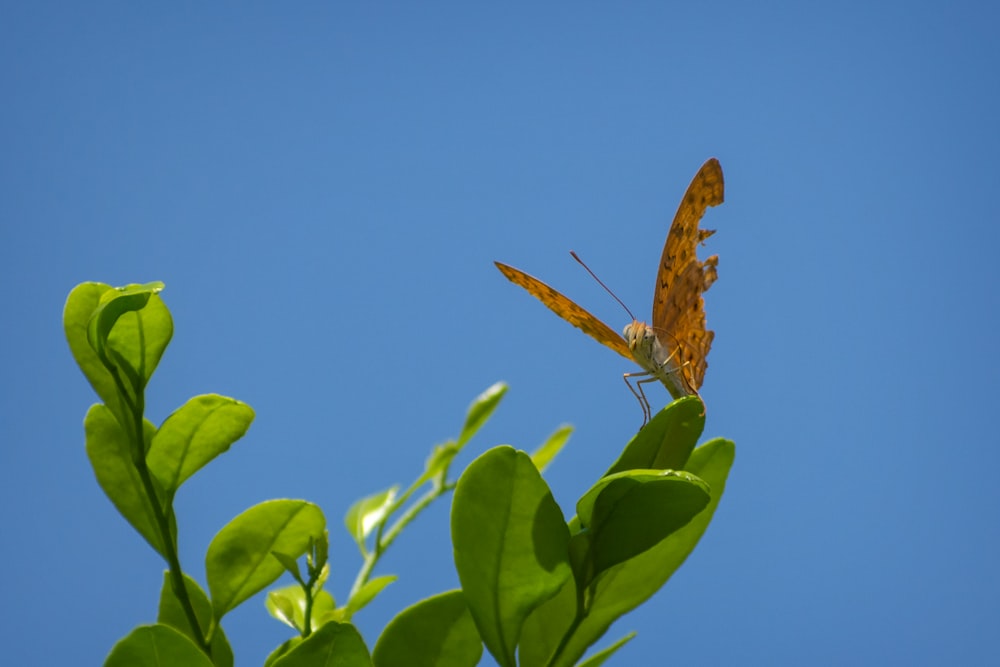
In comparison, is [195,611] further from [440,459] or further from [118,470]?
[440,459]

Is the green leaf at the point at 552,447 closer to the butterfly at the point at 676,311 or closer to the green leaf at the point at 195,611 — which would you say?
the butterfly at the point at 676,311

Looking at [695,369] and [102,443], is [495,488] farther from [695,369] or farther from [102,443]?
[695,369]

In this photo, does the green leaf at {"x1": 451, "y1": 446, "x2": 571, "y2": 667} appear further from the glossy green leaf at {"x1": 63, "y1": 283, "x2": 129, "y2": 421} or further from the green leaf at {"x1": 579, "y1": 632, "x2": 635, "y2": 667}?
the glossy green leaf at {"x1": 63, "y1": 283, "x2": 129, "y2": 421}

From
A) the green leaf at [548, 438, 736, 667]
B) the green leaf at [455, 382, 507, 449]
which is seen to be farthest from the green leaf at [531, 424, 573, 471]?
the green leaf at [548, 438, 736, 667]

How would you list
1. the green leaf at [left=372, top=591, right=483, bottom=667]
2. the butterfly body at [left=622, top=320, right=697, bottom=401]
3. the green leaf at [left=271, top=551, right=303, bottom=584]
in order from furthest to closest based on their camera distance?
the butterfly body at [left=622, top=320, right=697, bottom=401] → the green leaf at [left=271, top=551, right=303, bottom=584] → the green leaf at [left=372, top=591, right=483, bottom=667]

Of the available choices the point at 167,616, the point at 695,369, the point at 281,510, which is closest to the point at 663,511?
the point at 281,510

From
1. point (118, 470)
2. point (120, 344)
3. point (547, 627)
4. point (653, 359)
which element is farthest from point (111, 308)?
point (653, 359)
